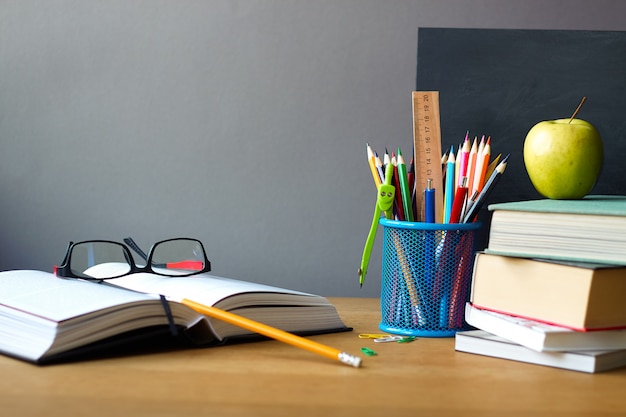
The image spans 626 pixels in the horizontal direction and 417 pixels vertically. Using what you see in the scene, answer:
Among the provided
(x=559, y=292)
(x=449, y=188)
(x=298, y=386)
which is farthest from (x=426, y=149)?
(x=298, y=386)

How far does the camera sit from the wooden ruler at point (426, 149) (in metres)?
0.92

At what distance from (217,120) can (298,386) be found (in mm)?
1143

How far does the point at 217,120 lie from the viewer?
1.72m

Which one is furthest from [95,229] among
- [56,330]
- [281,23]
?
[56,330]

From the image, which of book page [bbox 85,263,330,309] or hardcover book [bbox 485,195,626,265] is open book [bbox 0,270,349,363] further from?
hardcover book [bbox 485,195,626,265]

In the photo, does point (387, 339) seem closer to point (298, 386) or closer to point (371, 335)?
point (371, 335)

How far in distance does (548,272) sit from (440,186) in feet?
0.66

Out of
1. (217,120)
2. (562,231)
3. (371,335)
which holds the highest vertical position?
(217,120)

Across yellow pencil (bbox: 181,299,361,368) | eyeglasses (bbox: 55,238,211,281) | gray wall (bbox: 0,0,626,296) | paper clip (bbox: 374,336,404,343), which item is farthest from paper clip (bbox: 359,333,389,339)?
gray wall (bbox: 0,0,626,296)

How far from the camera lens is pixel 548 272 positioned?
0.77m

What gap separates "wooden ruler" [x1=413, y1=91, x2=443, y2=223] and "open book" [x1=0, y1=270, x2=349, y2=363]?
0.60 ft

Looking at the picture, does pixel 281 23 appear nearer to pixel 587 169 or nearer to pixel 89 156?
pixel 89 156

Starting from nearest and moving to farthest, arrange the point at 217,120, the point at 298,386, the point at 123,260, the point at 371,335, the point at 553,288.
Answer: the point at 298,386 < the point at 553,288 < the point at 371,335 < the point at 123,260 < the point at 217,120

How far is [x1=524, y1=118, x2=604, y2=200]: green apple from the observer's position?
2.90ft
